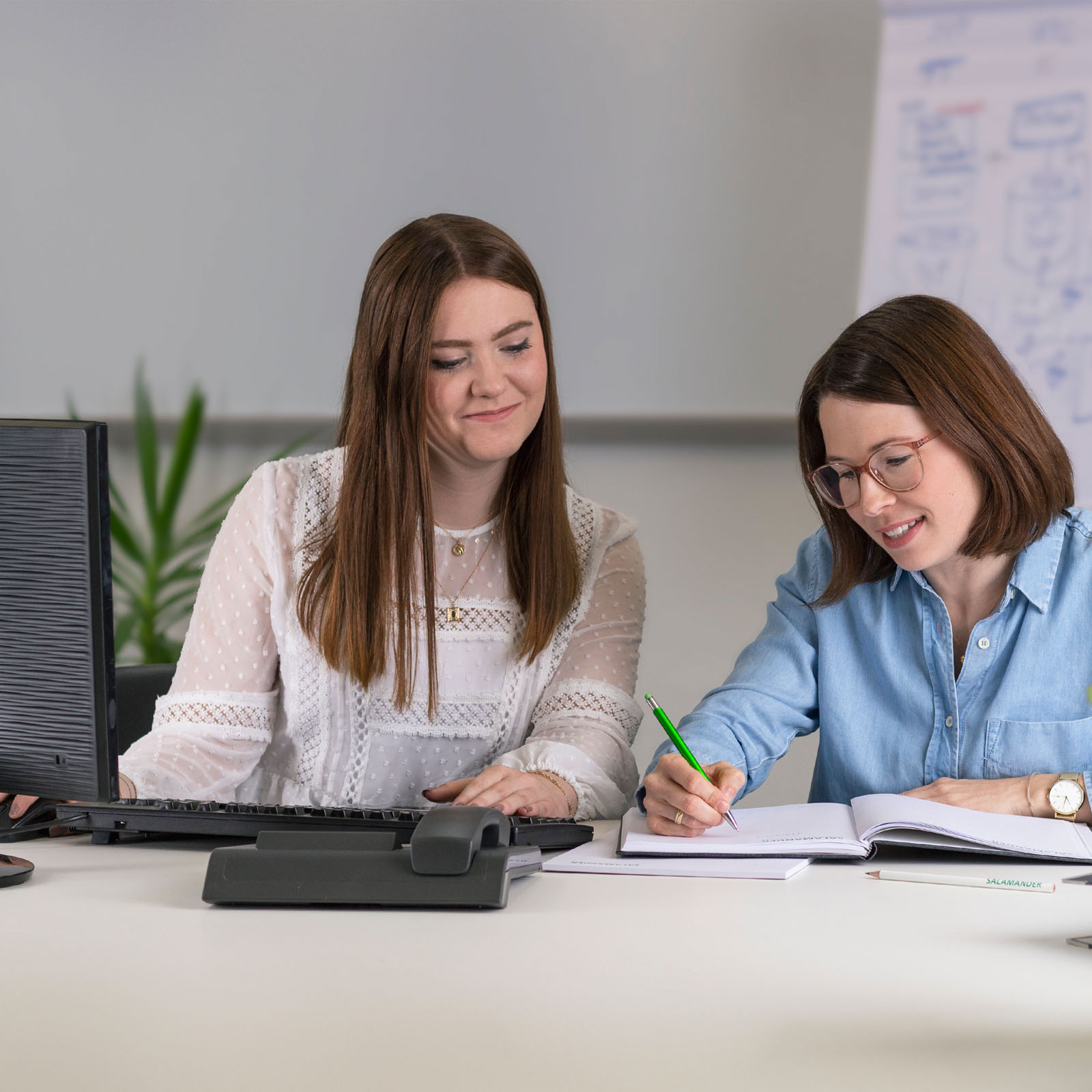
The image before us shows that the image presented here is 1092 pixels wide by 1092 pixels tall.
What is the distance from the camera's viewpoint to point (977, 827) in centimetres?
108

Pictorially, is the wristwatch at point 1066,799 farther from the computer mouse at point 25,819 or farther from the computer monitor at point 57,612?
the computer mouse at point 25,819

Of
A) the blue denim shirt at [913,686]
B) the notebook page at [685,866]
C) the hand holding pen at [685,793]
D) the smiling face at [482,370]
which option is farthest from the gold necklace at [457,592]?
the notebook page at [685,866]

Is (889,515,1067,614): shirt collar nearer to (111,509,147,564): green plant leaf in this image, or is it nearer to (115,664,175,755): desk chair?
(115,664,175,755): desk chair

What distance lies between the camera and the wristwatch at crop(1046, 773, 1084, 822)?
3.92 feet

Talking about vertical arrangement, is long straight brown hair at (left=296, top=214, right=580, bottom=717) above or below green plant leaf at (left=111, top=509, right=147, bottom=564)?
above

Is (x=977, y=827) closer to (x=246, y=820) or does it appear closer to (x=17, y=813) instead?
(x=246, y=820)

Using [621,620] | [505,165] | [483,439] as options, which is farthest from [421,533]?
[505,165]

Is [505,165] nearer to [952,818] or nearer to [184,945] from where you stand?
[952,818]

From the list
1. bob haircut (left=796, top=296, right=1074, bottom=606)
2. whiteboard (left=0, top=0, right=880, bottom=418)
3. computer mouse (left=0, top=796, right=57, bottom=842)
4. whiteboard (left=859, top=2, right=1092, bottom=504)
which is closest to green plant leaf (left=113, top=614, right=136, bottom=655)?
whiteboard (left=0, top=0, right=880, bottom=418)

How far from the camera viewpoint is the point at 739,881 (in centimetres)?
98

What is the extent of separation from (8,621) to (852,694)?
96 centimetres

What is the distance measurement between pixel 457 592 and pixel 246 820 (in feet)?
2.06

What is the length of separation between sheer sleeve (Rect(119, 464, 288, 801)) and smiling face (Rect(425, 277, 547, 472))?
29cm

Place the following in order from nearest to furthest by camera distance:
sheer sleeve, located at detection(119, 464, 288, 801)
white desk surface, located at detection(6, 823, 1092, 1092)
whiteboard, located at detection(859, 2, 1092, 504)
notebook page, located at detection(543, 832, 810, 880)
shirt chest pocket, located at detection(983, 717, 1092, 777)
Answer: white desk surface, located at detection(6, 823, 1092, 1092) < notebook page, located at detection(543, 832, 810, 880) < shirt chest pocket, located at detection(983, 717, 1092, 777) < sheer sleeve, located at detection(119, 464, 288, 801) < whiteboard, located at detection(859, 2, 1092, 504)
